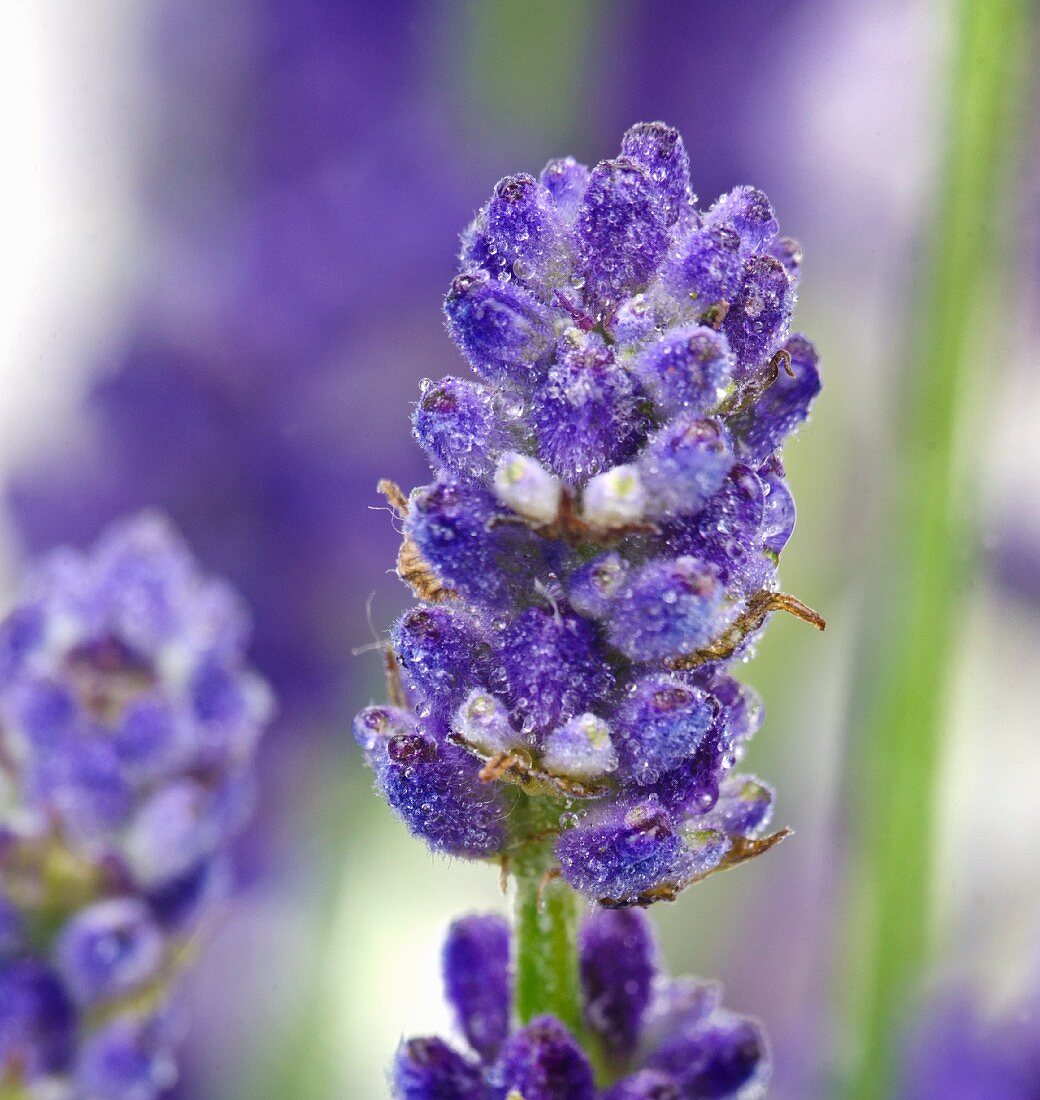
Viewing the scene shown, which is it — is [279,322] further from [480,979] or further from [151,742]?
[480,979]

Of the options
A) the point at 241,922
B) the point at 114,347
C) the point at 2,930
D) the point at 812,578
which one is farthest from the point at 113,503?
the point at 2,930

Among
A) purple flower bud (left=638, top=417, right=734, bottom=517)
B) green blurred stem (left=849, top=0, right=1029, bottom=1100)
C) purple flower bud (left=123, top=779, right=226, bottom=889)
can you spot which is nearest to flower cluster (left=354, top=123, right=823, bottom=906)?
purple flower bud (left=638, top=417, right=734, bottom=517)

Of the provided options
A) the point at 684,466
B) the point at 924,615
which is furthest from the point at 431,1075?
the point at 924,615

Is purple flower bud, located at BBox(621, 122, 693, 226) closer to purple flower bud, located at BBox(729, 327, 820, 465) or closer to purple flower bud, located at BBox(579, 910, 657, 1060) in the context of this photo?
purple flower bud, located at BBox(729, 327, 820, 465)

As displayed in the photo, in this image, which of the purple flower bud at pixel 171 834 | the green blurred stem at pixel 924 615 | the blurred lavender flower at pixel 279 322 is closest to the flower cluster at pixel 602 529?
the purple flower bud at pixel 171 834

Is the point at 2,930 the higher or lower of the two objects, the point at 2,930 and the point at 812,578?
the lower

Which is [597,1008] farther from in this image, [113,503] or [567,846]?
[113,503]
